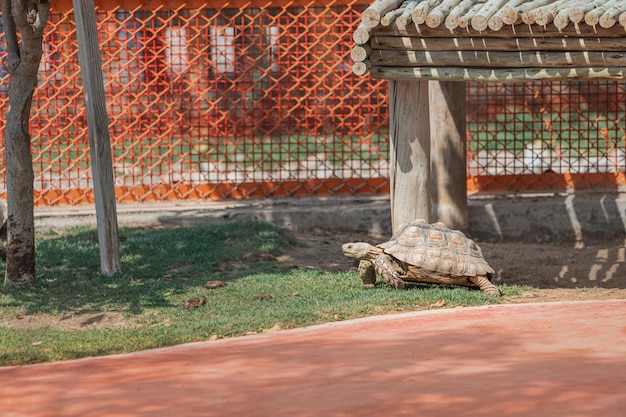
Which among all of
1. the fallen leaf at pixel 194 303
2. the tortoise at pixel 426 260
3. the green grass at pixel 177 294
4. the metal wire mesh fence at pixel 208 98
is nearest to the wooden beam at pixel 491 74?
the tortoise at pixel 426 260

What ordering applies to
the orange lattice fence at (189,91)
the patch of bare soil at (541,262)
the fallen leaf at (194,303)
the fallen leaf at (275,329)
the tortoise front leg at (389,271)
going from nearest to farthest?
the fallen leaf at (275,329) → the fallen leaf at (194,303) → the tortoise front leg at (389,271) → the patch of bare soil at (541,262) → the orange lattice fence at (189,91)

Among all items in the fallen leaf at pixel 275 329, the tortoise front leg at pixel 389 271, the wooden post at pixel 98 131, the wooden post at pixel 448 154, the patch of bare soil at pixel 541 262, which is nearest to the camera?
the fallen leaf at pixel 275 329

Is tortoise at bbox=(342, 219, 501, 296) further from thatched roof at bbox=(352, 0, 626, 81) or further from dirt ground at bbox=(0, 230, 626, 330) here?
thatched roof at bbox=(352, 0, 626, 81)

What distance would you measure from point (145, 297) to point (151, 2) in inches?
191

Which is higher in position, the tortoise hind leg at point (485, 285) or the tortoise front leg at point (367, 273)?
the tortoise front leg at point (367, 273)

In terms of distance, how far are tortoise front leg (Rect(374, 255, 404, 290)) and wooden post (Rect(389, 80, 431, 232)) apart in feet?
2.08

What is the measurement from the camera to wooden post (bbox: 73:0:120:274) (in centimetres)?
965

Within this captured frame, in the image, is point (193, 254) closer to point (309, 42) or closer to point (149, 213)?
point (149, 213)

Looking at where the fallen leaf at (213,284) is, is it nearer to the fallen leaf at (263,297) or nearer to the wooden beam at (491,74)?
the fallen leaf at (263,297)

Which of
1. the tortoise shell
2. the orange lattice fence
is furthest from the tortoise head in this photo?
the orange lattice fence

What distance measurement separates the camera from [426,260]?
9.10m

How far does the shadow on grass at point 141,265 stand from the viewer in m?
9.12

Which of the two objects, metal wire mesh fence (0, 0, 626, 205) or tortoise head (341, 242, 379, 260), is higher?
metal wire mesh fence (0, 0, 626, 205)

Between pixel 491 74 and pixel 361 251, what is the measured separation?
5.94ft
